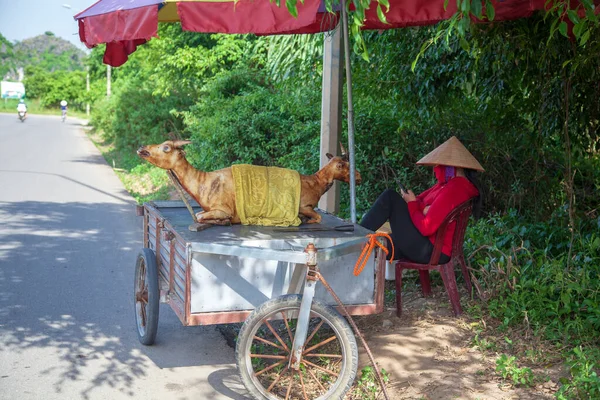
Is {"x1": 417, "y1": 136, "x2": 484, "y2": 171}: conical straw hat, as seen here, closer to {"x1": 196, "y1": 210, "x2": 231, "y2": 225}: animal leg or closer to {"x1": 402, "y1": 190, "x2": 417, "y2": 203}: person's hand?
{"x1": 402, "y1": 190, "x2": 417, "y2": 203}: person's hand

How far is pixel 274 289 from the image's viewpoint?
15.1ft

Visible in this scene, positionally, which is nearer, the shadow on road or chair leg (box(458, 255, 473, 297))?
the shadow on road

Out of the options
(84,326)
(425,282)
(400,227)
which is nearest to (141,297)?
(84,326)

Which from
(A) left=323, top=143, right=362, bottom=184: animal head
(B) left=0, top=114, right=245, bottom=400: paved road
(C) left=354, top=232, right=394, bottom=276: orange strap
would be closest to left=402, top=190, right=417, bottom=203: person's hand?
(A) left=323, top=143, right=362, bottom=184: animal head

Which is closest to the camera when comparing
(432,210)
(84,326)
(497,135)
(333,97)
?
(432,210)

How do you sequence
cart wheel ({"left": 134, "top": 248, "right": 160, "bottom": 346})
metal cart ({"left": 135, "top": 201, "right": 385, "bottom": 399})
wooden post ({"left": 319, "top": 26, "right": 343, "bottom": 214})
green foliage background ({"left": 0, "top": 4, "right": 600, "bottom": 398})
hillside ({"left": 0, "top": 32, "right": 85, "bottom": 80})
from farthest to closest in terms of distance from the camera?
hillside ({"left": 0, "top": 32, "right": 85, "bottom": 80}) < wooden post ({"left": 319, "top": 26, "right": 343, "bottom": 214}) < green foliage background ({"left": 0, "top": 4, "right": 600, "bottom": 398}) < cart wheel ({"left": 134, "top": 248, "right": 160, "bottom": 346}) < metal cart ({"left": 135, "top": 201, "right": 385, "bottom": 399})

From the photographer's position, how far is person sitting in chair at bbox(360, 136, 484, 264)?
550 cm

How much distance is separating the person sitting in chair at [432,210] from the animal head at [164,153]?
1543mm

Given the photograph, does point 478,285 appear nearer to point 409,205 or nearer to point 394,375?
point 409,205

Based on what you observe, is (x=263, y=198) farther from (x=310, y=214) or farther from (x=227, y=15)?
(x=227, y=15)

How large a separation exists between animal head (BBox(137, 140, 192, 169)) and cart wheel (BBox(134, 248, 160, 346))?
684 millimetres

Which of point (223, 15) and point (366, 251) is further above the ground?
point (223, 15)

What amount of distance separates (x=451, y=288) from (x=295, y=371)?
4.64 ft

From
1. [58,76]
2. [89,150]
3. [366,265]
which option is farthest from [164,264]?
[58,76]
